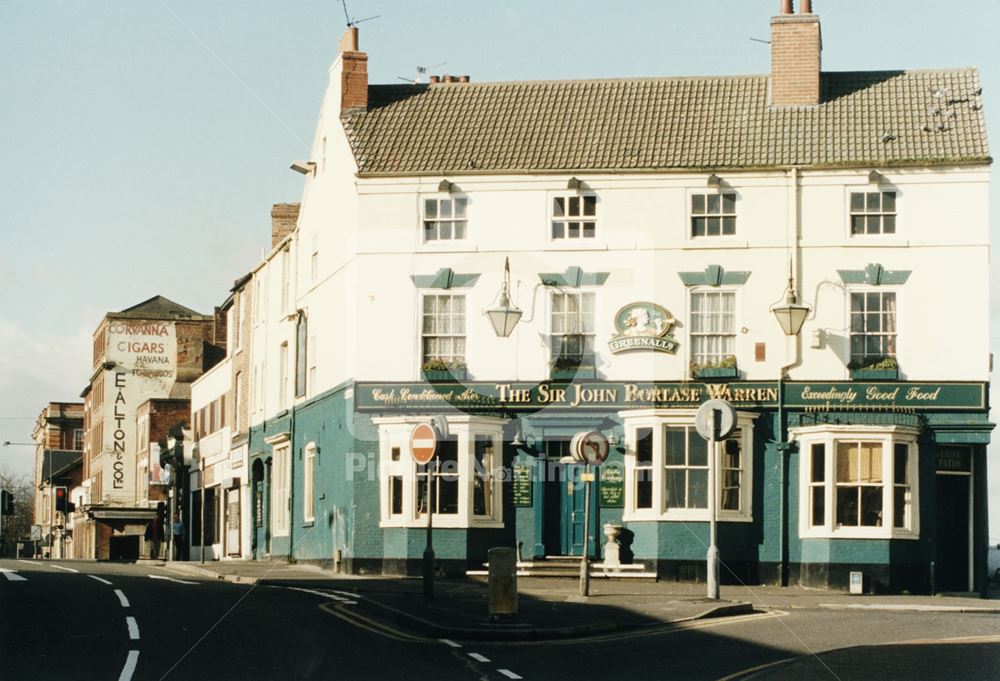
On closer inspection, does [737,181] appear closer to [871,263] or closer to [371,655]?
[871,263]

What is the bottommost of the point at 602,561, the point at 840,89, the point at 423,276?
the point at 602,561

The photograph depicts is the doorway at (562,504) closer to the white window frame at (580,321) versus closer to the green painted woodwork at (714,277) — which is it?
the white window frame at (580,321)

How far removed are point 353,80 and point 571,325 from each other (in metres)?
8.37

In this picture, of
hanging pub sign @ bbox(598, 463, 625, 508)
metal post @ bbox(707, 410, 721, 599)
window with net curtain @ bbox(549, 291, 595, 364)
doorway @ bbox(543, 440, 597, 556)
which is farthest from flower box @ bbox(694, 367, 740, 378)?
metal post @ bbox(707, 410, 721, 599)

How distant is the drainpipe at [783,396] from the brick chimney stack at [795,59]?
246cm

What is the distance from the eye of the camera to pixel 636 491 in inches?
1294

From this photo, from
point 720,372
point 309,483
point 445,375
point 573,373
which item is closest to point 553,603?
point 573,373

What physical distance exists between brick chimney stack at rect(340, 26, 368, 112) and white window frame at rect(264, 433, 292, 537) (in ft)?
31.6

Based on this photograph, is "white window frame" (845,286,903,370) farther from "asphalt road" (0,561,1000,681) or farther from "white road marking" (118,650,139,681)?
"white road marking" (118,650,139,681)

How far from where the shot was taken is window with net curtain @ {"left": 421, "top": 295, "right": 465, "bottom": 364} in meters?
34.0

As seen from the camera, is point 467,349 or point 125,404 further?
point 125,404

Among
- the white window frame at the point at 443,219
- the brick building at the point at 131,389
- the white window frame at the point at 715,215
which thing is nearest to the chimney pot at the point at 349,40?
the white window frame at the point at 443,219

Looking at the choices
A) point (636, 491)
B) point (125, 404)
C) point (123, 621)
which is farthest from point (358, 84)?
point (125, 404)

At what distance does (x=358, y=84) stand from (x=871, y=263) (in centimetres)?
1302
